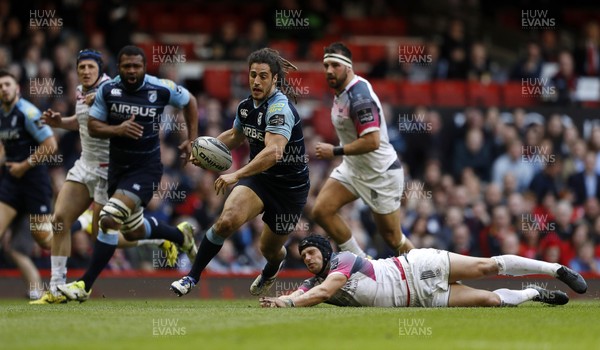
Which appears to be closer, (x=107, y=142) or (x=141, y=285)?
(x=107, y=142)

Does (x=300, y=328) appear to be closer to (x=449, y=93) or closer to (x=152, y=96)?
(x=152, y=96)

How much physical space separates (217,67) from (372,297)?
A: 33.1ft

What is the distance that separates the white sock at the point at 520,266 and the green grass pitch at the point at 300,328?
1.20 feet

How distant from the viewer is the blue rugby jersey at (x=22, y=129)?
13844 mm

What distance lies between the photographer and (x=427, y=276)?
11.2 m

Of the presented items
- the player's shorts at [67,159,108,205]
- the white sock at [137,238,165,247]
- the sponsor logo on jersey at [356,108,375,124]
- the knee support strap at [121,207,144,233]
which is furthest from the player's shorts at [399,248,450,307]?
the player's shorts at [67,159,108,205]

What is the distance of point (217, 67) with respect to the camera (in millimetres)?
20734

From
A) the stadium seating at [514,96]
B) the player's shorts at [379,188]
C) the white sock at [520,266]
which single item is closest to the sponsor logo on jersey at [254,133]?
the player's shorts at [379,188]

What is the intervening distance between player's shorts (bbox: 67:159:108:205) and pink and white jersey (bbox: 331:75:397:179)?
2.65 metres

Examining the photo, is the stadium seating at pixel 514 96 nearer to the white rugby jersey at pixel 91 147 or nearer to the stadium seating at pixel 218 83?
the stadium seating at pixel 218 83

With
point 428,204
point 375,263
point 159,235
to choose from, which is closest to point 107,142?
point 159,235

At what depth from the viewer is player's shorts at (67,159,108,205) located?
1309 centimetres

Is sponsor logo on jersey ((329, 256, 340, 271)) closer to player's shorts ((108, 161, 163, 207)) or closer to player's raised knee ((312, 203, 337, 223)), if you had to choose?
player's raised knee ((312, 203, 337, 223))

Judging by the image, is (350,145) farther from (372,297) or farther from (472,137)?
(472,137)
